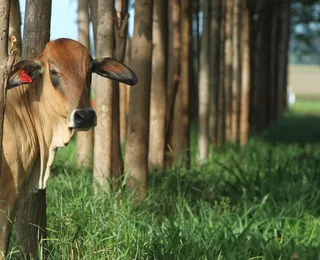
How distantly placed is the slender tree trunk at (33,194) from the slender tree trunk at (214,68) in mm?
6880

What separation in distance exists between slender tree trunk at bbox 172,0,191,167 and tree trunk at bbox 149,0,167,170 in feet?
2.41

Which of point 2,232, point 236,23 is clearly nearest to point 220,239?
point 2,232

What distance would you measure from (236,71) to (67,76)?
1006cm

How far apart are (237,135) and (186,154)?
5.09m

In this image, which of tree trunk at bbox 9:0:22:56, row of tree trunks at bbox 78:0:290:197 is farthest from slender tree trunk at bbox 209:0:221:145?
tree trunk at bbox 9:0:22:56

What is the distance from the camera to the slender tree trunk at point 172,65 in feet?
32.1

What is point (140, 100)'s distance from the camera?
7660mm

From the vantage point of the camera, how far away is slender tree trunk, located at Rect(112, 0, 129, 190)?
288 inches

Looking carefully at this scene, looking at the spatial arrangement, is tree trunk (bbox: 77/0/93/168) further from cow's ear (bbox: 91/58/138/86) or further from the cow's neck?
cow's ear (bbox: 91/58/138/86)

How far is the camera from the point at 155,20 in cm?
916

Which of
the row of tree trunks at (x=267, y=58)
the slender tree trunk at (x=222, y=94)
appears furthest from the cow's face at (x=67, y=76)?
the row of tree trunks at (x=267, y=58)

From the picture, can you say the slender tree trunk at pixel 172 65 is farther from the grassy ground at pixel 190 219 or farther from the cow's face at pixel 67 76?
the cow's face at pixel 67 76

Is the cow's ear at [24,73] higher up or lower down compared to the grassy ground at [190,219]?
higher up

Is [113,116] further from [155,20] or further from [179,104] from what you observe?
[179,104]
